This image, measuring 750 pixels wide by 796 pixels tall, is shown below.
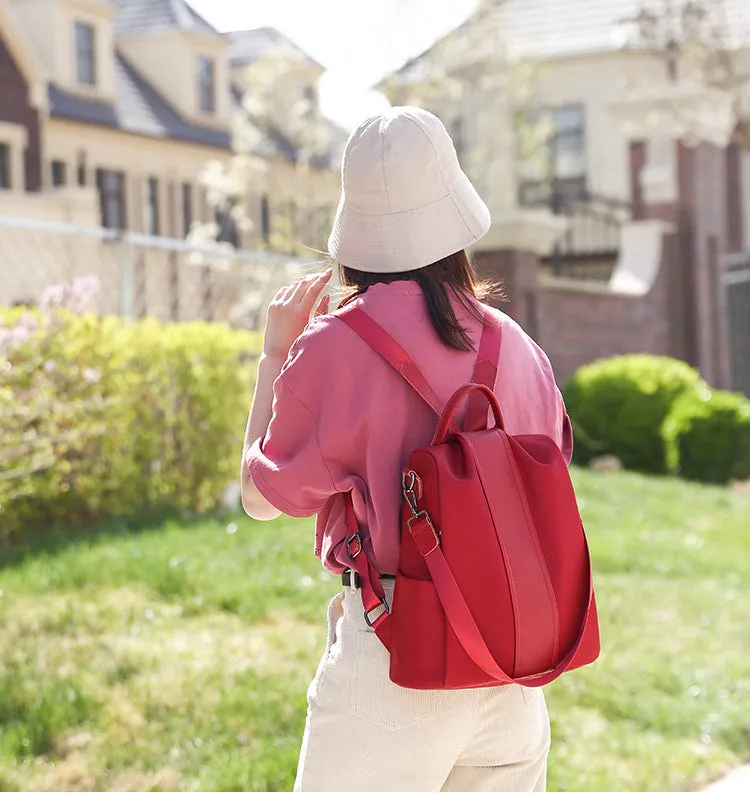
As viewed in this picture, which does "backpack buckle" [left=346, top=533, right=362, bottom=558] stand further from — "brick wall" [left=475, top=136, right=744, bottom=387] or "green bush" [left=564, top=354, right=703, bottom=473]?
"green bush" [left=564, top=354, right=703, bottom=473]

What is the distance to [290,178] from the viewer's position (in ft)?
77.0

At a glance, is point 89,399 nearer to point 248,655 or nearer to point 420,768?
point 248,655

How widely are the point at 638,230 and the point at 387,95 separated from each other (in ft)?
13.6

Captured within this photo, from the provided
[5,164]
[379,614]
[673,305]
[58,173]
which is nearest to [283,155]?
[5,164]

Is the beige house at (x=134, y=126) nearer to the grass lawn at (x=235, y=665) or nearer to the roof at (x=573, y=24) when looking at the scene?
the roof at (x=573, y=24)

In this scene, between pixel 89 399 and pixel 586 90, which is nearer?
pixel 89 399

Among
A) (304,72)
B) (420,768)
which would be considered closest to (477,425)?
(420,768)

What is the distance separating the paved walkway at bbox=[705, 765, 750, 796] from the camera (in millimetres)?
4027

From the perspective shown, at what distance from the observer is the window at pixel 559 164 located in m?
24.7

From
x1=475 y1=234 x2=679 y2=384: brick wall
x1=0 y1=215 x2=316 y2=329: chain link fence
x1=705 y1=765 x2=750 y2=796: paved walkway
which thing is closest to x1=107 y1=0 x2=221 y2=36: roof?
x1=0 y1=215 x2=316 y2=329: chain link fence

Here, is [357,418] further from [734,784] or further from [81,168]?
[81,168]

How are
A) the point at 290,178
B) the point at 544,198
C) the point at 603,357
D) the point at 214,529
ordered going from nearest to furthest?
1. the point at 214,529
2. the point at 603,357
3. the point at 290,178
4. the point at 544,198

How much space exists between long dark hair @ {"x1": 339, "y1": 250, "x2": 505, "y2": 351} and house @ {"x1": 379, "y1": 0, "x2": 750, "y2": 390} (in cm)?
957

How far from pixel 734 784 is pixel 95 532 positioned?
13.4 ft
